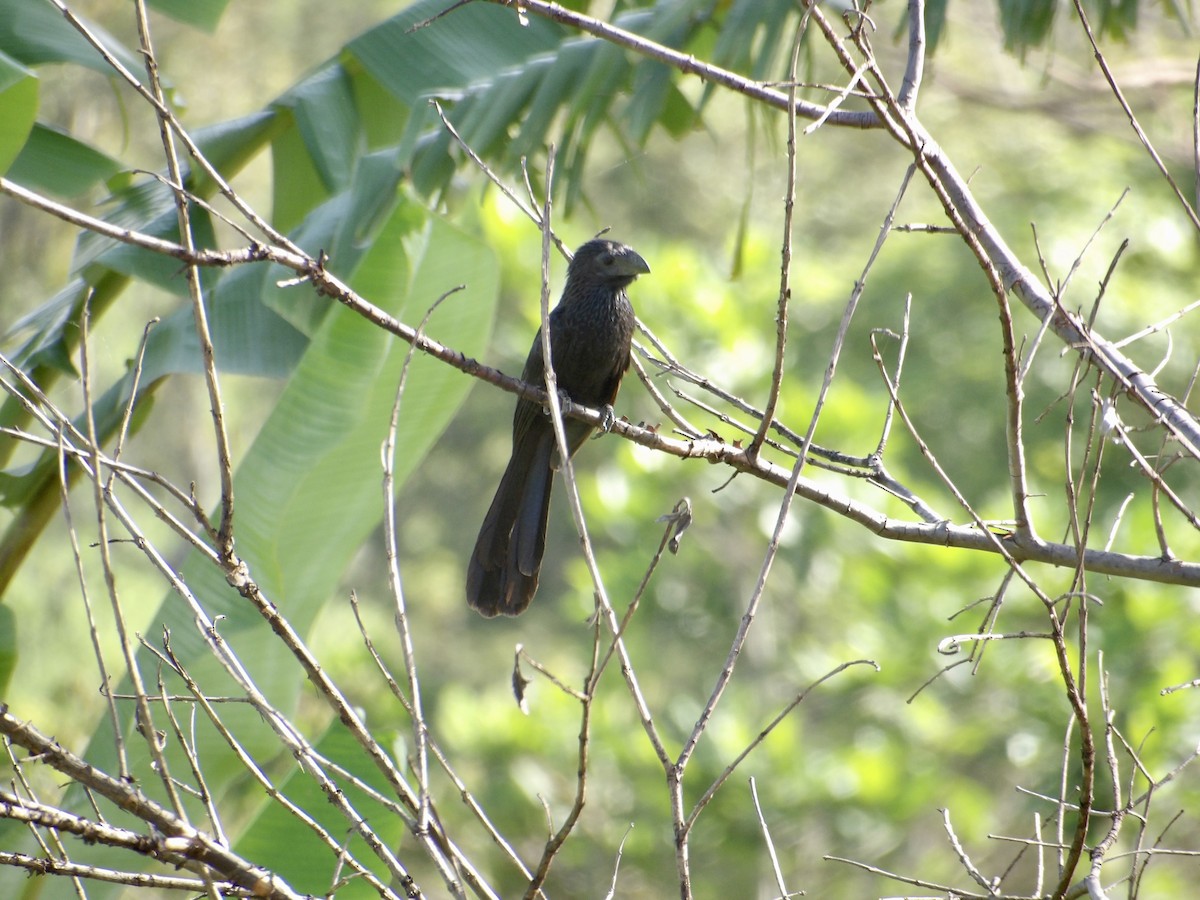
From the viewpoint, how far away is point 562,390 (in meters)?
4.13

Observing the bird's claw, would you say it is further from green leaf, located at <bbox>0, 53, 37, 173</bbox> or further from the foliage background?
green leaf, located at <bbox>0, 53, 37, 173</bbox>

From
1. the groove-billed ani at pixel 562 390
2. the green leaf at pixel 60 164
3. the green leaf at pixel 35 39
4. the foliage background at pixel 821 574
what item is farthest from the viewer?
the foliage background at pixel 821 574

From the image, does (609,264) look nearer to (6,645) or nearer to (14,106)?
(14,106)

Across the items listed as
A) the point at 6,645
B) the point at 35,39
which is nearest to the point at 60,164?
the point at 35,39

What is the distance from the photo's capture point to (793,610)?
961cm

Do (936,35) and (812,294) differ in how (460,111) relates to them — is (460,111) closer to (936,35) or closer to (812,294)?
(936,35)

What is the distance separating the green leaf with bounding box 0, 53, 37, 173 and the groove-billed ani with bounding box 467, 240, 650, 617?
1.60 meters

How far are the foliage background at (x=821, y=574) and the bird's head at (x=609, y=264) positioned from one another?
0.23 m

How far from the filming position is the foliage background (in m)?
6.73

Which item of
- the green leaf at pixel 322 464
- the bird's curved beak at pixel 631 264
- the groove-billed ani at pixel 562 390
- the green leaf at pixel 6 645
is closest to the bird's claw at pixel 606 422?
the groove-billed ani at pixel 562 390

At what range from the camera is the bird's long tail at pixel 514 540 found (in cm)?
325

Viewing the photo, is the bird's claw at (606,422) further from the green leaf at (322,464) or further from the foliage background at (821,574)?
the foliage background at (821,574)

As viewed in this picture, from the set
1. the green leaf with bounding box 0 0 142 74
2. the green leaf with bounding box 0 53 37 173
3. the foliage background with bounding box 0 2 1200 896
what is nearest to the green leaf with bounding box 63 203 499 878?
the foliage background with bounding box 0 2 1200 896

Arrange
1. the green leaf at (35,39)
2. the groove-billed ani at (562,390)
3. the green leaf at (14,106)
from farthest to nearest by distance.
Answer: the green leaf at (35,39)
the groove-billed ani at (562,390)
the green leaf at (14,106)
